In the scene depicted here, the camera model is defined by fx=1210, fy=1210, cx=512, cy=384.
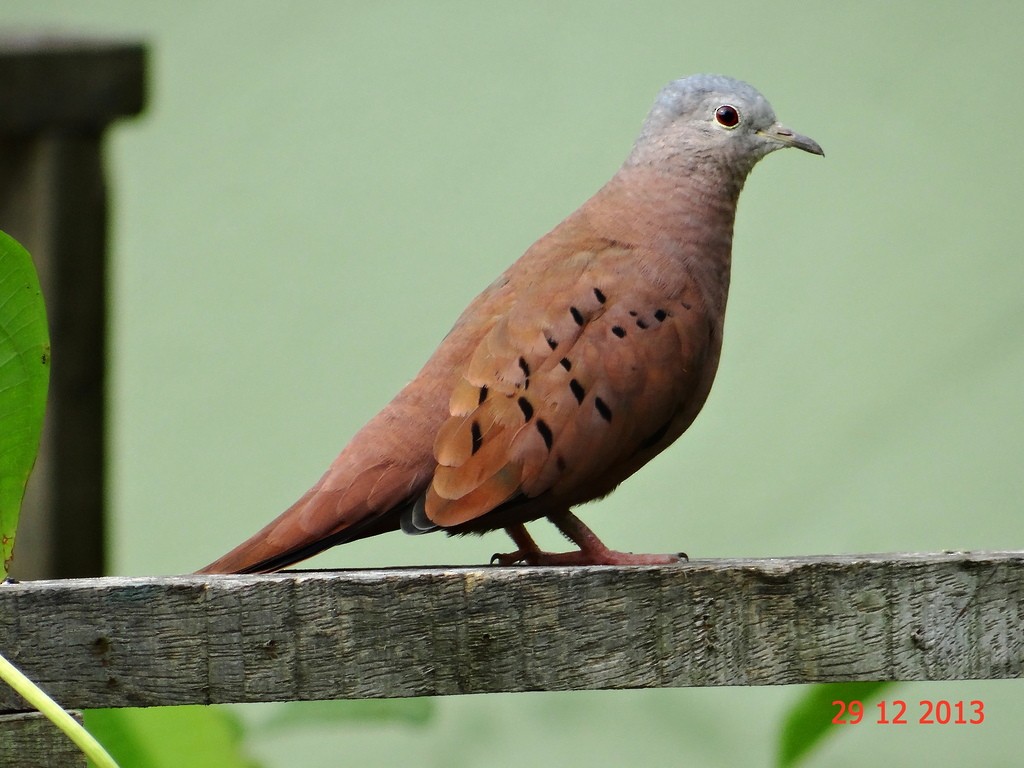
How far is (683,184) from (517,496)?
1.82 feet

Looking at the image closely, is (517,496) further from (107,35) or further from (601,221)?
(107,35)

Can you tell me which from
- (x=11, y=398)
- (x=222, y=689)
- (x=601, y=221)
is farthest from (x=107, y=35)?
(x=222, y=689)

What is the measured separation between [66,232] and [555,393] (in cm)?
178

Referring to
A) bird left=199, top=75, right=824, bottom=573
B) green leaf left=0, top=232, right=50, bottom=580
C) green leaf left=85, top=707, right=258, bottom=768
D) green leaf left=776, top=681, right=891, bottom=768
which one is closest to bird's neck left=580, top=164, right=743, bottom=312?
bird left=199, top=75, right=824, bottom=573

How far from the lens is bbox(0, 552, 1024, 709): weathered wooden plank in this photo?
49.1 inches

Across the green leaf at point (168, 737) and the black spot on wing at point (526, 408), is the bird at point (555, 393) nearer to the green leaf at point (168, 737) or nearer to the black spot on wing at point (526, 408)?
the black spot on wing at point (526, 408)

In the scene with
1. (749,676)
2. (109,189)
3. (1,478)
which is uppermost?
(109,189)

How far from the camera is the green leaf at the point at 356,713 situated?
232 cm

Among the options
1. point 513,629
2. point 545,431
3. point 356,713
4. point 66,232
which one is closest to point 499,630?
point 513,629

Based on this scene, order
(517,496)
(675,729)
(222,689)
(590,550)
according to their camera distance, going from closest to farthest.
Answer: (222,689), (517,496), (590,550), (675,729)

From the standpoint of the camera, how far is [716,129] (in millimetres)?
1836

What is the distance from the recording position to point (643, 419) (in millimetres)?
1643

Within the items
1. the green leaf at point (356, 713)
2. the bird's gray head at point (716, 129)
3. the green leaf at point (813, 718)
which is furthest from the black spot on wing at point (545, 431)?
the green leaf at point (356, 713)

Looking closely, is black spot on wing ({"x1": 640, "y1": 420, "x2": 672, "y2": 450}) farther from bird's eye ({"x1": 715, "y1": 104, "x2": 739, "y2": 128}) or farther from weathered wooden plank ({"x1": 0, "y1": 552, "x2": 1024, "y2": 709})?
bird's eye ({"x1": 715, "y1": 104, "x2": 739, "y2": 128})
